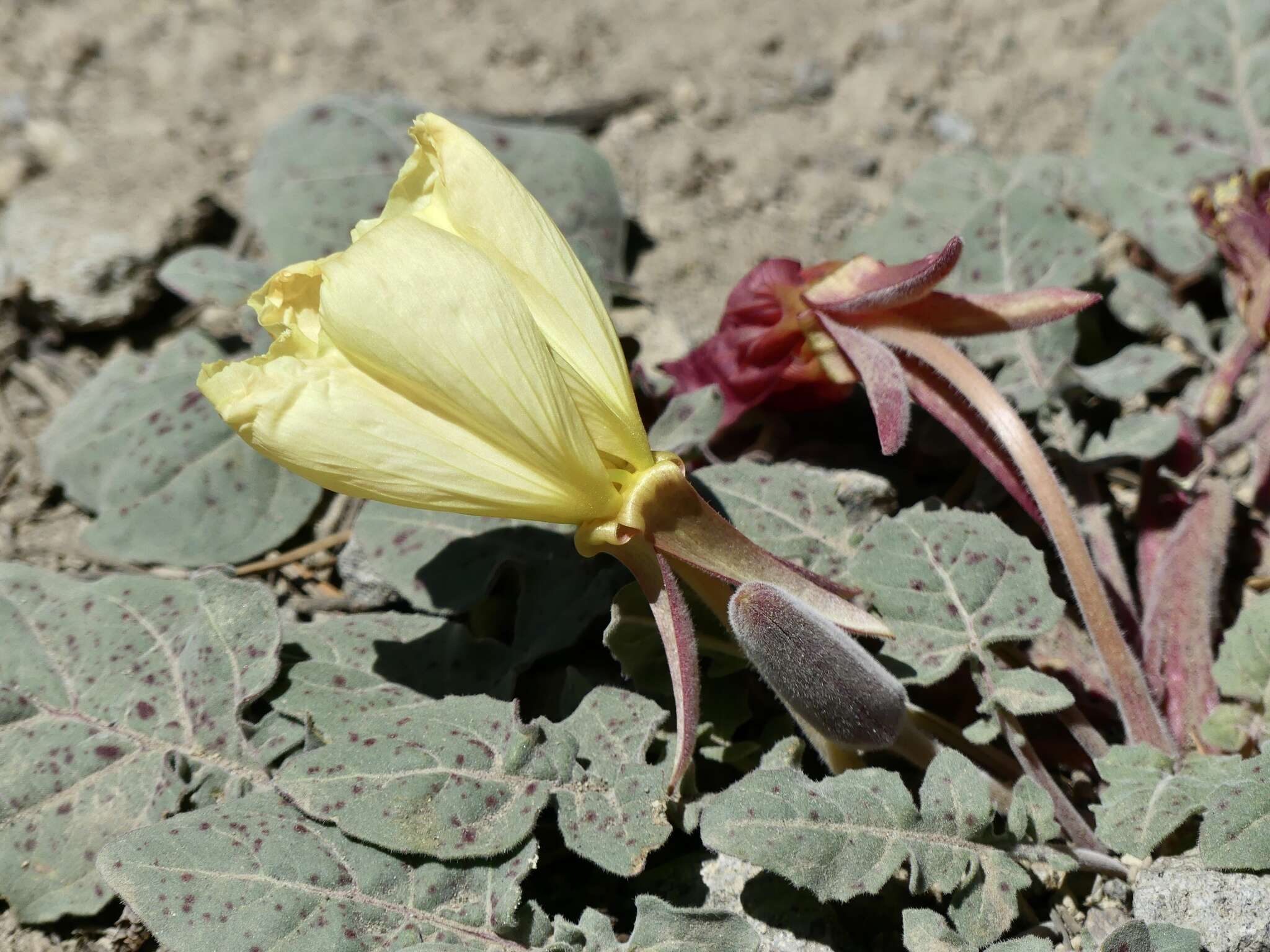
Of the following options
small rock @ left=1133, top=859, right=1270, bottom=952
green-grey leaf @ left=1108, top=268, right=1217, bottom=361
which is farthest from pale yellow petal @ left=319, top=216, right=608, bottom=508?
green-grey leaf @ left=1108, top=268, right=1217, bottom=361

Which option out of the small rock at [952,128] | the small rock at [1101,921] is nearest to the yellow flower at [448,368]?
the small rock at [1101,921]

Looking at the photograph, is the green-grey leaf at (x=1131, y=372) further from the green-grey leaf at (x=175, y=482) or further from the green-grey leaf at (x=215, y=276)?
the green-grey leaf at (x=215, y=276)

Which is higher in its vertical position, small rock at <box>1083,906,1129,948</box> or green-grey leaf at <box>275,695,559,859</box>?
green-grey leaf at <box>275,695,559,859</box>

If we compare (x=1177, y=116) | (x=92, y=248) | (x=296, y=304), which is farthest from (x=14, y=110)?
(x=1177, y=116)

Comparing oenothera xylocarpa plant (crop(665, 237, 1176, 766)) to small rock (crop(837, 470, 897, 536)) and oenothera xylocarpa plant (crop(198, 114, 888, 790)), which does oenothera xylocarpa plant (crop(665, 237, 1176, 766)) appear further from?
A: oenothera xylocarpa plant (crop(198, 114, 888, 790))

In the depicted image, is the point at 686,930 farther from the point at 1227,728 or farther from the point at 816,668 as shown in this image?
the point at 1227,728

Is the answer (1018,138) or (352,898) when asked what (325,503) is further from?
(1018,138)

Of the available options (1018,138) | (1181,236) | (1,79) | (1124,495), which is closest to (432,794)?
(1124,495)
